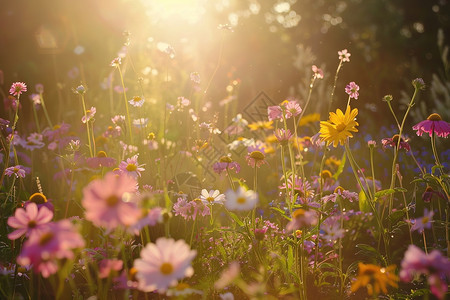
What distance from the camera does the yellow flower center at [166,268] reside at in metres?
0.94

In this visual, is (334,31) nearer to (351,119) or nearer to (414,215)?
(414,215)

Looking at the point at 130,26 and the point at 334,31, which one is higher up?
the point at 130,26

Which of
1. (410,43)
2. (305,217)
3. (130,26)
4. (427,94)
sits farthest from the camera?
(410,43)

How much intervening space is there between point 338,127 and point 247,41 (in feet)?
28.7

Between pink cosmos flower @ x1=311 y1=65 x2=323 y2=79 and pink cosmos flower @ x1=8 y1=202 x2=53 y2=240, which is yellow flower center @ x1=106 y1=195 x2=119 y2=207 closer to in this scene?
pink cosmos flower @ x1=8 y1=202 x2=53 y2=240

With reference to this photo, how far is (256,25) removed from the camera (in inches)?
456

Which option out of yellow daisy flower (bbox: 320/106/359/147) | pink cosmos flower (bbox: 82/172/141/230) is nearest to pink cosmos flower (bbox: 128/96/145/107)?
yellow daisy flower (bbox: 320/106/359/147)

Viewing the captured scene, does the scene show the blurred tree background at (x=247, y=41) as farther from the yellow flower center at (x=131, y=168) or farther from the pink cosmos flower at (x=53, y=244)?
the pink cosmos flower at (x=53, y=244)

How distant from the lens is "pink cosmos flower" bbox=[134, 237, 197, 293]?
0.92 metres

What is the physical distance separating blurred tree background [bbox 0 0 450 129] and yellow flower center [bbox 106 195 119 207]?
1.99m

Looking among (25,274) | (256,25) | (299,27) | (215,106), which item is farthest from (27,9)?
(299,27)

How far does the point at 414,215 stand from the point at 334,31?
950 cm

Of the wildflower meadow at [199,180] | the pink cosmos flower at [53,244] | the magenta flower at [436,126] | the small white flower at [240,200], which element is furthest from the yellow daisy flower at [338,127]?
the pink cosmos flower at [53,244]

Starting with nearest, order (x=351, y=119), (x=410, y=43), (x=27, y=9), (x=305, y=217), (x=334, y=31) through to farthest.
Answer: (x=305, y=217), (x=351, y=119), (x=27, y=9), (x=410, y=43), (x=334, y=31)
